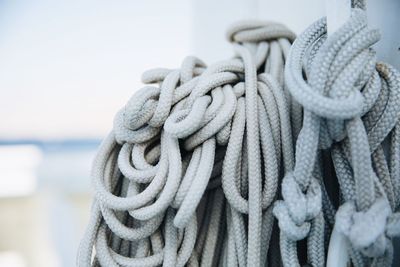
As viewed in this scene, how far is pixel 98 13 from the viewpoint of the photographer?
1562mm

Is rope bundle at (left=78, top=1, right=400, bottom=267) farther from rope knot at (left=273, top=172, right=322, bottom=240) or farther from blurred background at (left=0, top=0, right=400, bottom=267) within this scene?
blurred background at (left=0, top=0, right=400, bottom=267)

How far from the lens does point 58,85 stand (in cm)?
192

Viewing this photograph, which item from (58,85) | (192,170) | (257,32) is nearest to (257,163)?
(192,170)

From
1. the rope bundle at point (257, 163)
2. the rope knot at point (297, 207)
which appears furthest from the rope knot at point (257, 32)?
the rope knot at point (297, 207)

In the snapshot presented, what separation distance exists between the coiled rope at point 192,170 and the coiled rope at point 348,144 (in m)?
0.06

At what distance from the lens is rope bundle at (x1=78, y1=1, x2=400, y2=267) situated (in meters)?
0.43

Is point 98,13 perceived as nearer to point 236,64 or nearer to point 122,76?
point 122,76

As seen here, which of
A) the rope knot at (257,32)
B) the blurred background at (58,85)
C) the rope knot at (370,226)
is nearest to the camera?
the rope knot at (370,226)

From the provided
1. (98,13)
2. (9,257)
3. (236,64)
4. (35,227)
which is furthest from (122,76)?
(236,64)

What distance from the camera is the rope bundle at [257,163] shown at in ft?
1.42

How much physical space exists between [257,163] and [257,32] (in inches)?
10.8

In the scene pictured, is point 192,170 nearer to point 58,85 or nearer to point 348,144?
point 348,144

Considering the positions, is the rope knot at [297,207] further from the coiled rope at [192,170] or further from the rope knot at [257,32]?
the rope knot at [257,32]

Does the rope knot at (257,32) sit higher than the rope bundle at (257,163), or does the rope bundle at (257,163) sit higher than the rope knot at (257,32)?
the rope knot at (257,32)
